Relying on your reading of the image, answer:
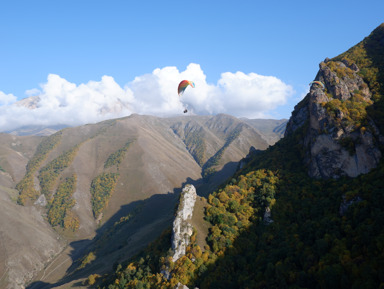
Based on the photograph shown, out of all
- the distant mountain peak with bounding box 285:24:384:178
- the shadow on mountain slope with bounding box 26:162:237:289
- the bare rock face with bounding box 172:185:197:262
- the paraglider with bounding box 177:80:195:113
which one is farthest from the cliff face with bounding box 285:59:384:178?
the shadow on mountain slope with bounding box 26:162:237:289

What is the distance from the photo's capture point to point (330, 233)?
49.6m

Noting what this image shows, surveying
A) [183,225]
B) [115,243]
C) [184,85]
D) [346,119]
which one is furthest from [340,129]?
[115,243]

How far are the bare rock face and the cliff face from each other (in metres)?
43.6

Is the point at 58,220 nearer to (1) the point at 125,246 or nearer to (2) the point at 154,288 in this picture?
(1) the point at 125,246

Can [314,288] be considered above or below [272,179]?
below

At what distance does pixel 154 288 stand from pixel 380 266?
48.0 m

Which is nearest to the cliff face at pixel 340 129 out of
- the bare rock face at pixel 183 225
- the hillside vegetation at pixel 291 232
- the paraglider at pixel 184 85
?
the hillside vegetation at pixel 291 232

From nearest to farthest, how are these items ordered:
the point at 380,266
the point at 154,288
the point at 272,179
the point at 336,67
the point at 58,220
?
the point at 380,266 < the point at 154,288 < the point at 272,179 < the point at 336,67 < the point at 58,220

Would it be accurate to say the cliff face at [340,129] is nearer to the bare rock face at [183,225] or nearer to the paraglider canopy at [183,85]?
the bare rock face at [183,225]

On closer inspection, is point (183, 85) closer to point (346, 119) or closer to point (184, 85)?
Answer: point (184, 85)

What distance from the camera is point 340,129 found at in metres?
70.8

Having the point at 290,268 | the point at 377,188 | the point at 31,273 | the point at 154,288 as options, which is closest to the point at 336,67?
the point at 377,188

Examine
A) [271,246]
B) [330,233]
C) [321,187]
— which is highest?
[321,187]

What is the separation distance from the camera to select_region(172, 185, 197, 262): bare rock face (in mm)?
61219
